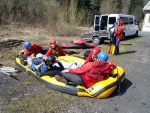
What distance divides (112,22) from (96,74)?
1007 centimetres

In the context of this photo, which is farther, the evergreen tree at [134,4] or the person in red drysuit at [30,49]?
the evergreen tree at [134,4]

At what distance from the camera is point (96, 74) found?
5.23 metres

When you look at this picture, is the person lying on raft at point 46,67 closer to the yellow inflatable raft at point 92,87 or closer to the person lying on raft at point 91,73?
the yellow inflatable raft at point 92,87

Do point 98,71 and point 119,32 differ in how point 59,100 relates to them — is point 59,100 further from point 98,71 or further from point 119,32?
point 119,32

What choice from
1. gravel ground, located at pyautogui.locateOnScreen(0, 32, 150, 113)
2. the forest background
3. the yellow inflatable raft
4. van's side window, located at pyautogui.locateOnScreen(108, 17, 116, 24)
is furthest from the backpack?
the forest background

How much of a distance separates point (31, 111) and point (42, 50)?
14.1 feet

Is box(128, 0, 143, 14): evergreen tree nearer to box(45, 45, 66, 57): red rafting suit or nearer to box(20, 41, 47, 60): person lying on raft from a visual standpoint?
box(45, 45, 66, 57): red rafting suit

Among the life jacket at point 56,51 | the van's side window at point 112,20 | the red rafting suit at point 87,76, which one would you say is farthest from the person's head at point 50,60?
the van's side window at point 112,20

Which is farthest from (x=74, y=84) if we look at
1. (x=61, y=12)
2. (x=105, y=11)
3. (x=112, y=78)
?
(x=105, y=11)

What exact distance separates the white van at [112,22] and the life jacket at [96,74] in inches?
380

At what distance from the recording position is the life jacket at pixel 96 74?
17.1 feet

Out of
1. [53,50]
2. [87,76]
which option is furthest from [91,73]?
[53,50]

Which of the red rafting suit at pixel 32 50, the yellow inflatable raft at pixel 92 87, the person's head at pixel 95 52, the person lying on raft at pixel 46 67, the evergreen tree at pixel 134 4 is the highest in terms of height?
the evergreen tree at pixel 134 4

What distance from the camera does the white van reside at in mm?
14555
